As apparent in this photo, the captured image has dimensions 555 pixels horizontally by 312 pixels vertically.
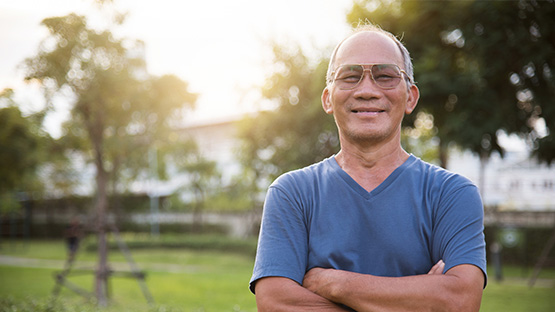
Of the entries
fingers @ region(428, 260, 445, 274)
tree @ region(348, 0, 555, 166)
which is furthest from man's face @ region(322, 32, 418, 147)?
tree @ region(348, 0, 555, 166)

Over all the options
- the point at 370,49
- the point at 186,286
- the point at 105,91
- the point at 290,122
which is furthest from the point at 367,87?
the point at 290,122

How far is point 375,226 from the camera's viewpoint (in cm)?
210

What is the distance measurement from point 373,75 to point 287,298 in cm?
95

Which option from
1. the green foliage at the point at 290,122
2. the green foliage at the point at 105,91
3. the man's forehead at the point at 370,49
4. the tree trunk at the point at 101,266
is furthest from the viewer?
the green foliage at the point at 290,122

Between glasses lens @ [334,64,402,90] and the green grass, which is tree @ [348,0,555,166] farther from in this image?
glasses lens @ [334,64,402,90]

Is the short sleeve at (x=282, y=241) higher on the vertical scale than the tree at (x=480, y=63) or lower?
lower

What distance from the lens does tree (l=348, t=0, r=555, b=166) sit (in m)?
9.82

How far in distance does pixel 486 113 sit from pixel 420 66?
1.64 metres

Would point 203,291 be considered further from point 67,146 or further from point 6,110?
point 6,110

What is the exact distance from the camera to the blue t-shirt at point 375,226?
210cm

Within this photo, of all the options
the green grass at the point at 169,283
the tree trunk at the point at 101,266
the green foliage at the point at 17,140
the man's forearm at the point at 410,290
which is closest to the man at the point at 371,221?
the man's forearm at the point at 410,290

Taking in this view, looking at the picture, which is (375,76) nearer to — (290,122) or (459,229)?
(459,229)

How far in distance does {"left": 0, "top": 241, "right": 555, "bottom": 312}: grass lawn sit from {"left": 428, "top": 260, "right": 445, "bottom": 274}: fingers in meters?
3.93

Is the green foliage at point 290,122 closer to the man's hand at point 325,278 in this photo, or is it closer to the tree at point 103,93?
the tree at point 103,93
